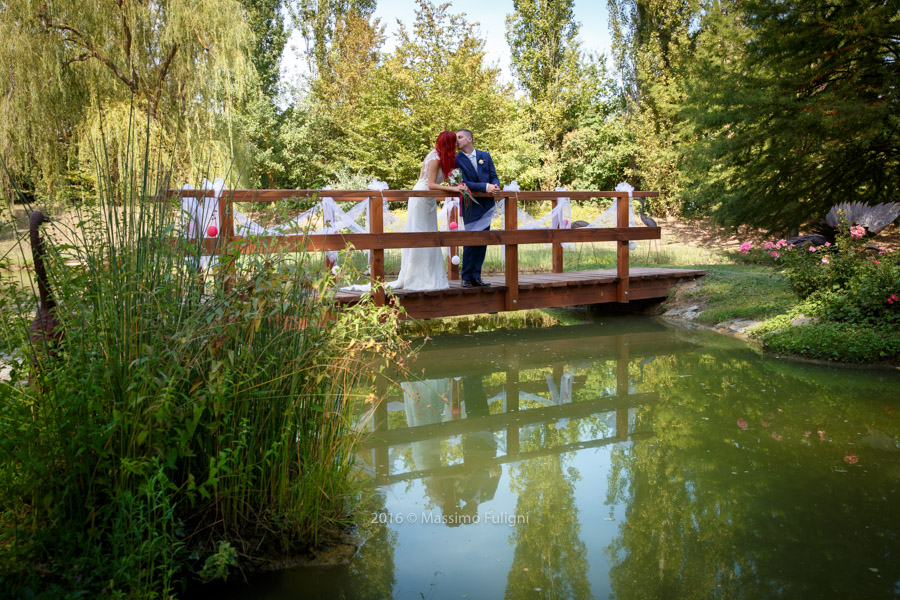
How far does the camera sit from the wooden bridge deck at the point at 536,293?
7.88 m

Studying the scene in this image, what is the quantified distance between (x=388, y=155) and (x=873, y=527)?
23.5m

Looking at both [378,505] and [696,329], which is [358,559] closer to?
[378,505]

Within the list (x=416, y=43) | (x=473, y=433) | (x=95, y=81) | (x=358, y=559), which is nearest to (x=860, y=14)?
(x=473, y=433)

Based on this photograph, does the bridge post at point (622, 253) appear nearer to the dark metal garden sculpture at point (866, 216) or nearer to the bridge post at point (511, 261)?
the bridge post at point (511, 261)

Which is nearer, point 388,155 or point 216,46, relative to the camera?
point 216,46

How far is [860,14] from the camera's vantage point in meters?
10.7

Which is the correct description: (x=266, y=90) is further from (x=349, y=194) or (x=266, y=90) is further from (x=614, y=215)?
(x=349, y=194)

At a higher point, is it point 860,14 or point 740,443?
point 860,14

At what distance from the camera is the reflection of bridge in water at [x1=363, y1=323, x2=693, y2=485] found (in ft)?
15.8

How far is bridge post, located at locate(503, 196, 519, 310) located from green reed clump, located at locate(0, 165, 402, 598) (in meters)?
5.02

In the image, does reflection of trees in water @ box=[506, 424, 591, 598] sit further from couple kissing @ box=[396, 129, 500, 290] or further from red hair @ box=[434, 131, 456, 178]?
red hair @ box=[434, 131, 456, 178]

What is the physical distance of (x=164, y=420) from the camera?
8.54 feet

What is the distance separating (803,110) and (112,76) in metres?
12.3

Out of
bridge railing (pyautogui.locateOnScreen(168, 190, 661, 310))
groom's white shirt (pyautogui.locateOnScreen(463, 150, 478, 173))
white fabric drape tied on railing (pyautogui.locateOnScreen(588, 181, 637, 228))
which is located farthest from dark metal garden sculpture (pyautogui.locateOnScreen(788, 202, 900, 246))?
groom's white shirt (pyautogui.locateOnScreen(463, 150, 478, 173))
